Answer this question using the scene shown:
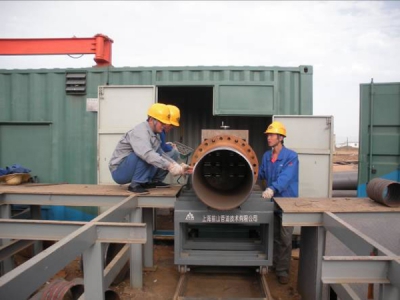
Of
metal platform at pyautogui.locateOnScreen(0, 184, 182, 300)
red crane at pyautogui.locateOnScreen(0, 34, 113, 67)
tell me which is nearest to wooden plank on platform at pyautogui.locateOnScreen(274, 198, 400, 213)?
metal platform at pyautogui.locateOnScreen(0, 184, 182, 300)

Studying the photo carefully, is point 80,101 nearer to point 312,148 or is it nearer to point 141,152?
point 141,152

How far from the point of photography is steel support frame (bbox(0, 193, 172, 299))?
138cm

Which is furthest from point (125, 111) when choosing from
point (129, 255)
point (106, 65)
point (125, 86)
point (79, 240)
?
point (79, 240)

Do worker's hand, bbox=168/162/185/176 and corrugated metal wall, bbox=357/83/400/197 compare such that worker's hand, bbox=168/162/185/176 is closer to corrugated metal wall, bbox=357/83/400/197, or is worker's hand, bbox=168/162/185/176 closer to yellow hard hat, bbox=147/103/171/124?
yellow hard hat, bbox=147/103/171/124

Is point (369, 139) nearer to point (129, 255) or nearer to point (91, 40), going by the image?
point (129, 255)

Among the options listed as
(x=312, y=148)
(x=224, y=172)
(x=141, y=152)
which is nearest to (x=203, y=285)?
(x=224, y=172)

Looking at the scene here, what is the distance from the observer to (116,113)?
181 inches

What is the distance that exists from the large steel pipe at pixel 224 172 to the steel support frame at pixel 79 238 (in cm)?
55

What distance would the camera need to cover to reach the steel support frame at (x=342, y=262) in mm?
1626

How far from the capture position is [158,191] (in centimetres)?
333

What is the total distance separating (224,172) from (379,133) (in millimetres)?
3194

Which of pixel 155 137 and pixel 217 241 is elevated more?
pixel 155 137

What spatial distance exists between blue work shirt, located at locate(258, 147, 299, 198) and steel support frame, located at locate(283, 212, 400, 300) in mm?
561

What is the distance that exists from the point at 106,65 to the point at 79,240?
3.95 metres
